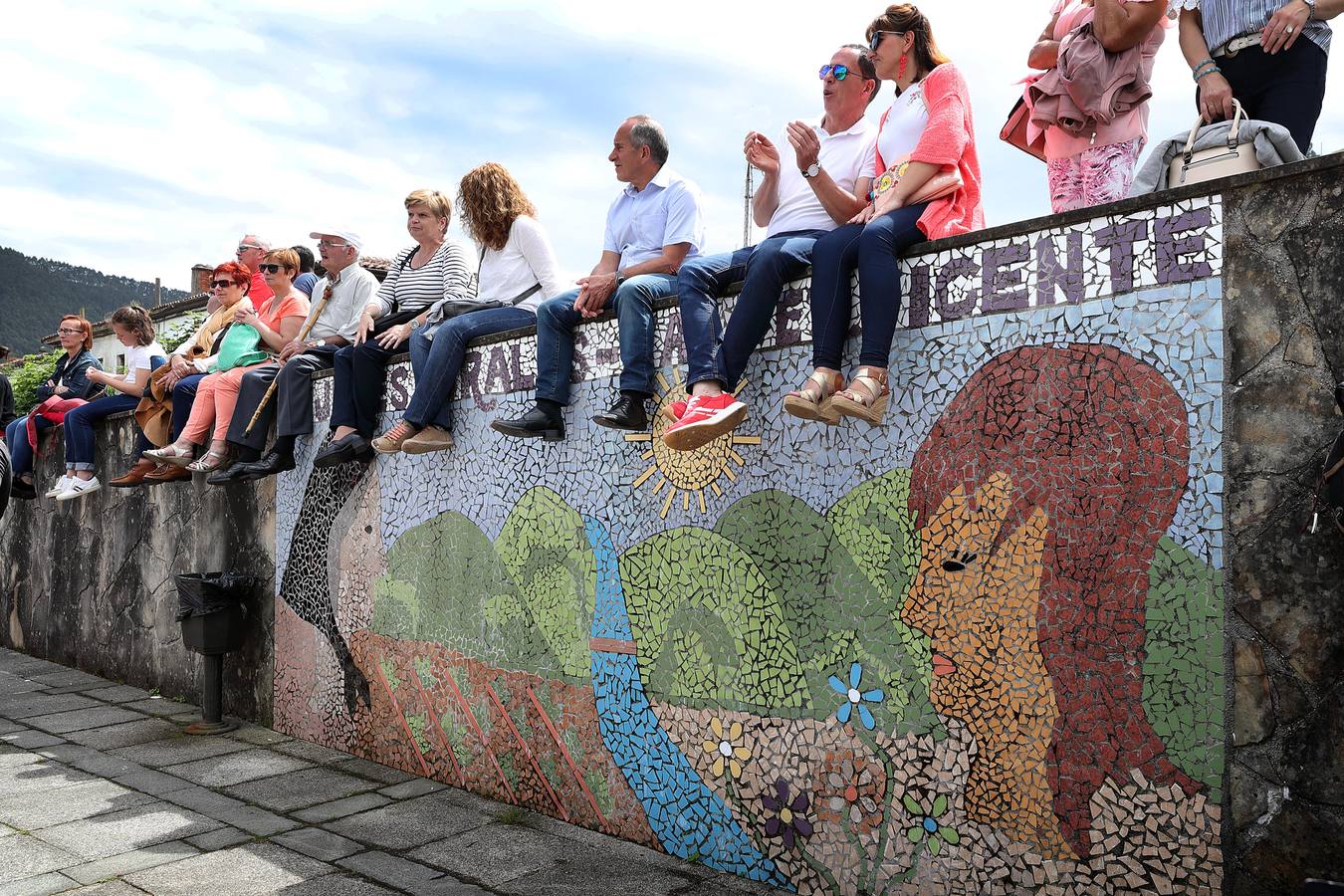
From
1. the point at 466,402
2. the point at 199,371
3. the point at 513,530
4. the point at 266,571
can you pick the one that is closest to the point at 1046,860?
the point at 513,530

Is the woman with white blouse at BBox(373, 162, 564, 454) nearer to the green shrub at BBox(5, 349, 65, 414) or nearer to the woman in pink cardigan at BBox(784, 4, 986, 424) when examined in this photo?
the woman in pink cardigan at BBox(784, 4, 986, 424)

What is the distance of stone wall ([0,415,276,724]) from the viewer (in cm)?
684

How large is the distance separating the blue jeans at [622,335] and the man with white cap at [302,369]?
2.10 meters

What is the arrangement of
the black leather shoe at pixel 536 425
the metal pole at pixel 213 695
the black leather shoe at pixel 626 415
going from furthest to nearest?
the metal pole at pixel 213 695, the black leather shoe at pixel 536 425, the black leather shoe at pixel 626 415

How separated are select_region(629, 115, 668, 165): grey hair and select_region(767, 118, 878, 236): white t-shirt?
92cm

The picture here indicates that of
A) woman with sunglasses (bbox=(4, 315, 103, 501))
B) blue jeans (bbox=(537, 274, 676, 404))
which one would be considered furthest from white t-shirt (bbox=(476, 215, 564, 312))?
woman with sunglasses (bbox=(4, 315, 103, 501))

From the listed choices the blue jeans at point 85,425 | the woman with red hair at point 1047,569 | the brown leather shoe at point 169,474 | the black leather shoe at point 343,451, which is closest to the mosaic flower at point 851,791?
the woman with red hair at point 1047,569

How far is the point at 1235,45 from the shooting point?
10.7ft

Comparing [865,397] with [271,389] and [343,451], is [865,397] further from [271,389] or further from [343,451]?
[271,389]

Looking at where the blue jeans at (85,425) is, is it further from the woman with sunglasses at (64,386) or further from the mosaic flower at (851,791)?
the mosaic flower at (851,791)

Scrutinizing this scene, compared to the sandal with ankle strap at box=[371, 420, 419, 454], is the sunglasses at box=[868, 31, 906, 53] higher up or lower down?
higher up

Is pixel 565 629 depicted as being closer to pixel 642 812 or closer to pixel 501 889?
pixel 642 812

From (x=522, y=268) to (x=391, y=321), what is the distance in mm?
965

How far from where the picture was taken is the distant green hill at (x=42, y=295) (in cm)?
3250
